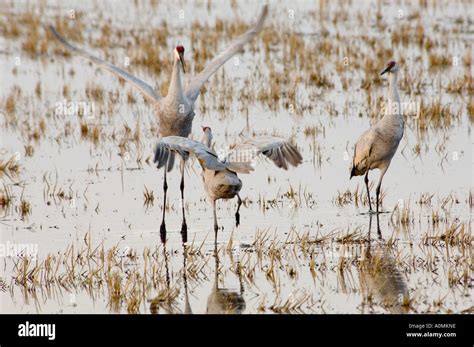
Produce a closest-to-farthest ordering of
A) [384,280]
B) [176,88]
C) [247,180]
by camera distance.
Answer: [384,280] < [176,88] < [247,180]

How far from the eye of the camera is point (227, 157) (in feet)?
28.2

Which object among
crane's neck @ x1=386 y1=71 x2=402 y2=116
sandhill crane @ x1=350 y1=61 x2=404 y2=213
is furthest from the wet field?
crane's neck @ x1=386 y1=71 x2=402 y2=116

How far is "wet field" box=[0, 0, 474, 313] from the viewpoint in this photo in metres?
7.32

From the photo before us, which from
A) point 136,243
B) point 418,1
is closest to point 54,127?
point 136,243

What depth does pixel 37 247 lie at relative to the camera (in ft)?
28.2

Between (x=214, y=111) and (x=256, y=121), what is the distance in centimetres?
95

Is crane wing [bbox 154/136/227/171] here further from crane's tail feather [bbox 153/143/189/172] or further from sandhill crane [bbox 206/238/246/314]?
sandhill crane [bbox 206/238/246/314]

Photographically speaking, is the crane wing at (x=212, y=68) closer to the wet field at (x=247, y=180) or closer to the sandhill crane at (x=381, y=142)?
the wet field at (x=247, y=180)

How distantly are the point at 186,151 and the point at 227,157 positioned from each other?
0.34 meters

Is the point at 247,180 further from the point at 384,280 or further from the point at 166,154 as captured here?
the point at 384,280

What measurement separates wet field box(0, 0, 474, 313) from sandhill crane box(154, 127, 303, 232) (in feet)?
1.54

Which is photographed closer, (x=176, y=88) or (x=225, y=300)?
(x=225, y=300)

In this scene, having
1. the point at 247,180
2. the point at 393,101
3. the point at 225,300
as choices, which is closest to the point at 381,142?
the point at 393,101

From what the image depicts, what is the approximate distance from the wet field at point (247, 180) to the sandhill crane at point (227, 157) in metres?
0.47
